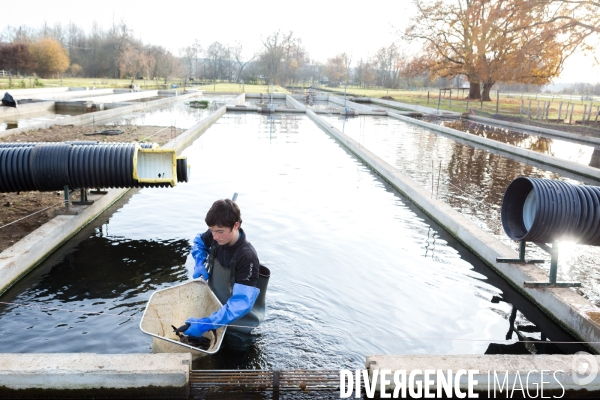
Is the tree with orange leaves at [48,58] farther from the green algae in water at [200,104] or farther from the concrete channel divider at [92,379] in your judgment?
the concrete channel divider at [92,379]

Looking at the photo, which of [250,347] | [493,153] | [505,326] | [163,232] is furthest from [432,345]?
[493,153]

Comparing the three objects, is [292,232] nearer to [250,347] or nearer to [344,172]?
[250,347]

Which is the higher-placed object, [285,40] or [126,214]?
[285,40]

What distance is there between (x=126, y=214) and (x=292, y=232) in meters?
3.20

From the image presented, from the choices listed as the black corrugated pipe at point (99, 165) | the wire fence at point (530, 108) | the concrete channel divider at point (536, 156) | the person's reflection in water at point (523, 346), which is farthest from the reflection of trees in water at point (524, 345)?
the wire fence at point (530, 108)

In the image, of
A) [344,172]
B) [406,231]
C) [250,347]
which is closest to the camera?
[250,347]

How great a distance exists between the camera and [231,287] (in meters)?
4.75

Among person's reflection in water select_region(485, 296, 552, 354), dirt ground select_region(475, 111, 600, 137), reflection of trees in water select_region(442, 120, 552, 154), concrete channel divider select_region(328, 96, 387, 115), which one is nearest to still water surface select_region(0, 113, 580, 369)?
person's reflection in water select_region(485, 296, 552, 354)

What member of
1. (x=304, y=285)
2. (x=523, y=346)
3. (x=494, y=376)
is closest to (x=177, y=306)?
(x=304, y=285)

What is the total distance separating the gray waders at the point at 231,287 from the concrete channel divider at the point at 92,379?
842 millimetres

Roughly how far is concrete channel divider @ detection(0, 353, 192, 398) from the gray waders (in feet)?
2.76

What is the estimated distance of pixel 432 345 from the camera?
207 inches

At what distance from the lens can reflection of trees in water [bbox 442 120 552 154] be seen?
67.1 ft

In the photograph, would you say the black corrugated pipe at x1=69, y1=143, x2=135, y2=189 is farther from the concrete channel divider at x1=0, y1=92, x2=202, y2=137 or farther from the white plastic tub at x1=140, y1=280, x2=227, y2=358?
the concrete channel divider at x1=0, y1=92, x2=202, y2=137
